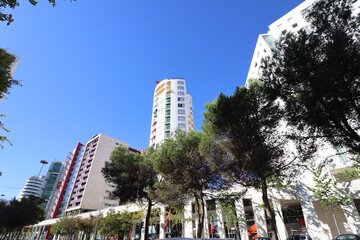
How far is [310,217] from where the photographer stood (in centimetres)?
2019

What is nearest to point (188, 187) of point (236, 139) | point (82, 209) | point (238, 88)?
point (236, 139)

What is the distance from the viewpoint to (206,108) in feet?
52.8

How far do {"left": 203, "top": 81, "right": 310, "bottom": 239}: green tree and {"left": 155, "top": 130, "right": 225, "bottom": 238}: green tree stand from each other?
254 centimetres

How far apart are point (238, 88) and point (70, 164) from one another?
3239 inches

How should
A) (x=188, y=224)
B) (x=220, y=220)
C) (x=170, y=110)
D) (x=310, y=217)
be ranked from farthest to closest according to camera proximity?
(x=170, y=110)
(x=188, y=224)
(x=220, y=220)
(x=310, y=217)

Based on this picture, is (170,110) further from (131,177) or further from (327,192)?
(327,192)

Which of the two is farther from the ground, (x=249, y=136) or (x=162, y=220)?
(x=249, y=136)

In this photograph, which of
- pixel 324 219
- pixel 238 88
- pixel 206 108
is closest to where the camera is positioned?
pixel 238 88

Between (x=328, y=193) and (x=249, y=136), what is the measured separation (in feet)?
45.3

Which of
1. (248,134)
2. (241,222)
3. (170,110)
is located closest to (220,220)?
(241,222)

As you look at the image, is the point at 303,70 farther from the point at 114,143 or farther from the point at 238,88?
the point at 114,143

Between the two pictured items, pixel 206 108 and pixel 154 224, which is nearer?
pixel 206 108

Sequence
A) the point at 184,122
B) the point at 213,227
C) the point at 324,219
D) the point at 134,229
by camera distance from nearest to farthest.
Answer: the point at 324,219, the point at 213,227, the point at 134,229, the point at 184,122

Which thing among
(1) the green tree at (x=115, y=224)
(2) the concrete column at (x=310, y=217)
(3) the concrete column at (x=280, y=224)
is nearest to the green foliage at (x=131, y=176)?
(1) the green tree at (x=115, y=224)
